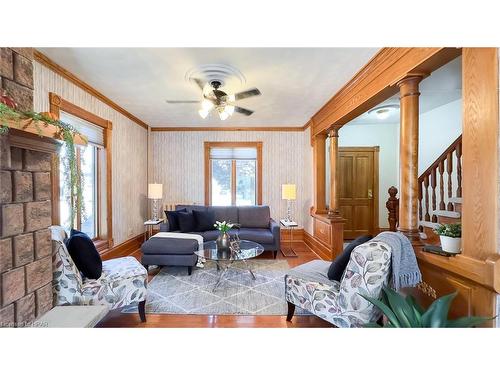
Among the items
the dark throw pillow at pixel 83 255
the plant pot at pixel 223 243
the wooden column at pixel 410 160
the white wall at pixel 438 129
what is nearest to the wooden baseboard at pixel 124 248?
the dark throw pillow at pixel 83 255

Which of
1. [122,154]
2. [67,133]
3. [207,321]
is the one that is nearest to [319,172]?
[207,321]

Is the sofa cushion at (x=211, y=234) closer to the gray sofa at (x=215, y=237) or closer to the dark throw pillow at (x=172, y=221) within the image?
the gray sofa at (x=215, y=237)

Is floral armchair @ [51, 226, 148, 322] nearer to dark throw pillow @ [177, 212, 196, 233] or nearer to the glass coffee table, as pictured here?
the glass coffee table

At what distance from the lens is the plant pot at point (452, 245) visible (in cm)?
144

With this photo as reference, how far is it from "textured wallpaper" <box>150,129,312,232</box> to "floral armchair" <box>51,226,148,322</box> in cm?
312

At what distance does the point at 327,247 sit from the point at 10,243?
3797 millimetres

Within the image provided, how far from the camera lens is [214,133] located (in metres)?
5.45

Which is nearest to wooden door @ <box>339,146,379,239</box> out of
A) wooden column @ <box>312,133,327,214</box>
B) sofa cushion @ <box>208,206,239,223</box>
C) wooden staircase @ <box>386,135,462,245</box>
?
wooden column @ <box>312,133,327,214</box>

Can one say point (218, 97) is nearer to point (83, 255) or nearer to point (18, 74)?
point (18, 74)

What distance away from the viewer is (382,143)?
17.6ft
